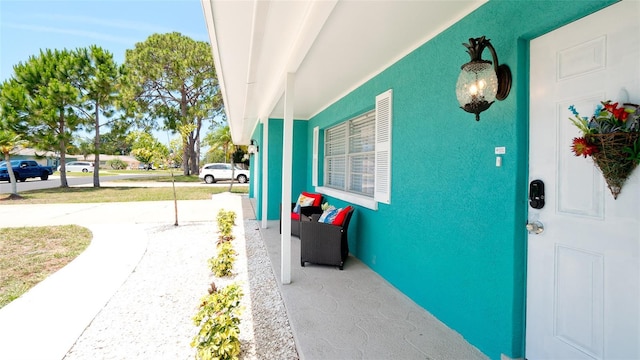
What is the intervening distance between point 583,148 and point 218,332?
7.94 ft

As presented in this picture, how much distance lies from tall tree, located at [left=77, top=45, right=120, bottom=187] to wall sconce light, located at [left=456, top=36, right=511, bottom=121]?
59.3ft

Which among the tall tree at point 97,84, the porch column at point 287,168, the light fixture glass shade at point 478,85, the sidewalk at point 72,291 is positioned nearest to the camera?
the light fixture glass shade at point 478,85

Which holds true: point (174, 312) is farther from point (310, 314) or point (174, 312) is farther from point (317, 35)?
point (317, 35)

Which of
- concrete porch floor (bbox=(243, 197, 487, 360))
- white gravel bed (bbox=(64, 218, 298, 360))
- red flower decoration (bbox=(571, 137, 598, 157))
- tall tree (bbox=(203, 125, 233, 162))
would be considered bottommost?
white gravel bed (bbox=(64, 218, 298, 360))

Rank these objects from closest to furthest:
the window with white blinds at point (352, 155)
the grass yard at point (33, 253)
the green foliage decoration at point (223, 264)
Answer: the grass yard at point (33, 253) → the green foliage decoration at point (223, 264) → the window with white blinds at point (352, 155)

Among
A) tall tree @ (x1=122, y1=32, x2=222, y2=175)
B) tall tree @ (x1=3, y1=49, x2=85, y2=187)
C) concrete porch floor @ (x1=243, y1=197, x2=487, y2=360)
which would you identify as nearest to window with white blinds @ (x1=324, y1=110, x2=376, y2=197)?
concrete porch floor @ (x1=243, y1=197, x2=487, y2=360)

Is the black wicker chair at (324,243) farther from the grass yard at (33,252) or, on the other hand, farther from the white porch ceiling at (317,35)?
the grass yard at (33,252)

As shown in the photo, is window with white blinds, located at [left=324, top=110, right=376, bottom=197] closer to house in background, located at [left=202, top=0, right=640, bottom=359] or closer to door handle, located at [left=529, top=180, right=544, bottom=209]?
house in background, located at [left=202, top=0, right=640, bottom=359]

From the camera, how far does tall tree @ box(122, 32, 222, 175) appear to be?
19.8 metres

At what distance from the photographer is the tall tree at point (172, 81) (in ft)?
64.8

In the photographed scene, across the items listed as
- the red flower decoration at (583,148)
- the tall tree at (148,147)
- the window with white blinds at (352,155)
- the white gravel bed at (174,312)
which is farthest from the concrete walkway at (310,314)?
the tall tree at (148,147)

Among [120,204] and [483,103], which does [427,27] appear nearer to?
[483,103]

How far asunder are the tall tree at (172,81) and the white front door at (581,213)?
64.1 feet

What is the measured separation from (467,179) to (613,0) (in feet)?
4.05
